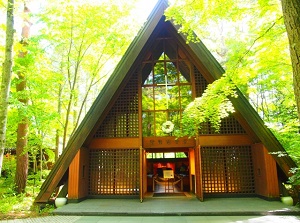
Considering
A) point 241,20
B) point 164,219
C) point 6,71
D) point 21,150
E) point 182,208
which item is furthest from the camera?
point 21,150

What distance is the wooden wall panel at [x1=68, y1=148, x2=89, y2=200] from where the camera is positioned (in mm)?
7004

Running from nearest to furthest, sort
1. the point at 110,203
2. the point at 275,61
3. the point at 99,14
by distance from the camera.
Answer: the point at 275,61, the point at 110,203, the point at 99,14

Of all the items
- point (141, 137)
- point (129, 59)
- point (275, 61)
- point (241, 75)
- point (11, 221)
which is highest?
point (129, 59)

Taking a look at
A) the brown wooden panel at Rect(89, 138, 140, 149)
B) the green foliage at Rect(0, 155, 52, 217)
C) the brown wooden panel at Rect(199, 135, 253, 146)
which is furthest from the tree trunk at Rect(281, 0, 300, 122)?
the green foliage at Rect(0, 155, 52, 217)

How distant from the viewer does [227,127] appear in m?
7.78

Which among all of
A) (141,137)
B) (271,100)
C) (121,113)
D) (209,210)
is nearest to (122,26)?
(121,113)

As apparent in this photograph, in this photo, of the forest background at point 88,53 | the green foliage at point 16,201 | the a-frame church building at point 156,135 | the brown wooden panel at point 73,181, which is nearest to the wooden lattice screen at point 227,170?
the a-frame church building at point 156,135

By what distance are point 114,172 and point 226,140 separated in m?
4.04

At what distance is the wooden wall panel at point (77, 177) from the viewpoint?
23.0ft

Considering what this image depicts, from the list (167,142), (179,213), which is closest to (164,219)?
(179,213)

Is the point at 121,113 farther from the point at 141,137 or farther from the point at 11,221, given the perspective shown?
the point at 11,221

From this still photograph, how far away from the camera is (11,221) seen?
548 centimetres

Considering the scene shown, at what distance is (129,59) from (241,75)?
→ 11.4 ft

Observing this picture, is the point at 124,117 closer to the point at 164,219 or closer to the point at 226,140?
the point at 226,140
